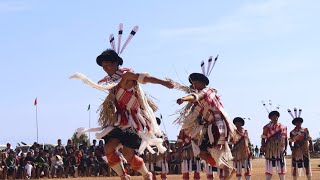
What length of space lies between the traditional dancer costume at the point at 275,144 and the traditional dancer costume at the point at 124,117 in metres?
7.54

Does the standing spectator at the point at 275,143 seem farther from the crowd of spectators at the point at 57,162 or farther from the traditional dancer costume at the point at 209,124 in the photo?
the crowd of spectators at the point at 57,162

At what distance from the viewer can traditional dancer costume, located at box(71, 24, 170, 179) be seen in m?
8.84

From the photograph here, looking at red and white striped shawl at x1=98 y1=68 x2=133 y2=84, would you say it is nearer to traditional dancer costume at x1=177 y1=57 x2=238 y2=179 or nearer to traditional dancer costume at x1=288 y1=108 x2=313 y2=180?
traditional dancer costume at x1=177 y1=57 x2=238 y2=179

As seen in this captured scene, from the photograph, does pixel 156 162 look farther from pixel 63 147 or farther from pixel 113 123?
pixel 63 147

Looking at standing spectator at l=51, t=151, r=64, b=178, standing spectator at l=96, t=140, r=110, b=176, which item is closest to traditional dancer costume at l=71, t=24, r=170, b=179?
standing spectator at l=51, t=151, r=64, b=178

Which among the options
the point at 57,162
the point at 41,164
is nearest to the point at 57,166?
the point at 57,162

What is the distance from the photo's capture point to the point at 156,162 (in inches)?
623

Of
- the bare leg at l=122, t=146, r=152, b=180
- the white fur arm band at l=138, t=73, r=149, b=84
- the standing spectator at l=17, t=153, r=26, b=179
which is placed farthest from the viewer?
the standing spectator at l=17, t=153, r=26, b=179

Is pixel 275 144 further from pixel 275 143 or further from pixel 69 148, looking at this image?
pixel 69 148

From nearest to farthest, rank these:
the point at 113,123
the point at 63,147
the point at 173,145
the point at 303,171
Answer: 1. the point at 113,123
2. the point at 303,171
3. the point at 173,145
4. the point at 63,147

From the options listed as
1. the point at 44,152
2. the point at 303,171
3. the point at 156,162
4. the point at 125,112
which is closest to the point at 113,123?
the point at 125,112

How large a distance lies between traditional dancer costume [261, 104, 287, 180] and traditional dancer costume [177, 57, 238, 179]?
5.25 m

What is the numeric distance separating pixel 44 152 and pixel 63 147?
1259 mm

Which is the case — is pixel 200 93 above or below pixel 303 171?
above
